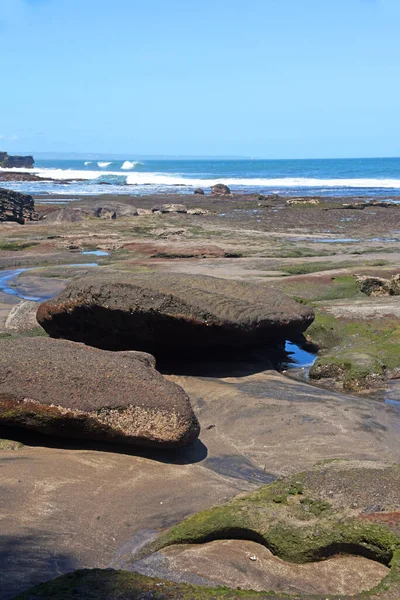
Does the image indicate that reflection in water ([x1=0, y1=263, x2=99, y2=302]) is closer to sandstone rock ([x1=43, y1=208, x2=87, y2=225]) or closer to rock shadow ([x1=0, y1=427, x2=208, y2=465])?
rock shadow ([x1=0, y1=427, x2=208, y2=465])

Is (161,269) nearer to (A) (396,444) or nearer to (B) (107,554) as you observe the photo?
(A) (396,444)

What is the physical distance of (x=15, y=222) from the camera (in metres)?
33.6

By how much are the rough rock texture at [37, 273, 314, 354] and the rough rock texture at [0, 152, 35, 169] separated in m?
122

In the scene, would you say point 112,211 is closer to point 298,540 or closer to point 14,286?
point 14,286

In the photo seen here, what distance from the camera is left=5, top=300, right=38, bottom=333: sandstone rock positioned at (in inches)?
471

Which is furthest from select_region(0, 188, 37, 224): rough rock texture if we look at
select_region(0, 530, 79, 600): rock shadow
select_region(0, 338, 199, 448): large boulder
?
select_region(0, 530, 79, 600): rock shadow

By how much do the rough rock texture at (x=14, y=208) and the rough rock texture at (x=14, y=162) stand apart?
9471cm

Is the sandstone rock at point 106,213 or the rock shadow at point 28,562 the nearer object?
the rock shadow at point 28,562

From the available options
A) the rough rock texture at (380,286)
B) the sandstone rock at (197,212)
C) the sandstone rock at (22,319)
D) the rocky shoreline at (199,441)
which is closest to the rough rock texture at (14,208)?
the sandstone rock at (197,212)

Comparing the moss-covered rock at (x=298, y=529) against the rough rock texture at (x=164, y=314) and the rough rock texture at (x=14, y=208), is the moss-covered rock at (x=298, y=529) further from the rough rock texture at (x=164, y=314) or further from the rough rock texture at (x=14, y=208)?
the rough rock texture at (x=14, y=208)

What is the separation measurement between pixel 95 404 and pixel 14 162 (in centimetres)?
12832

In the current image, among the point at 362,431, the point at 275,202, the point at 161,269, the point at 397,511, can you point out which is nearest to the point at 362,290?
the point at 161,269

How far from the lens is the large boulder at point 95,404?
694 centimetres

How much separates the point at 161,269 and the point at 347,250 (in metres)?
6.64
